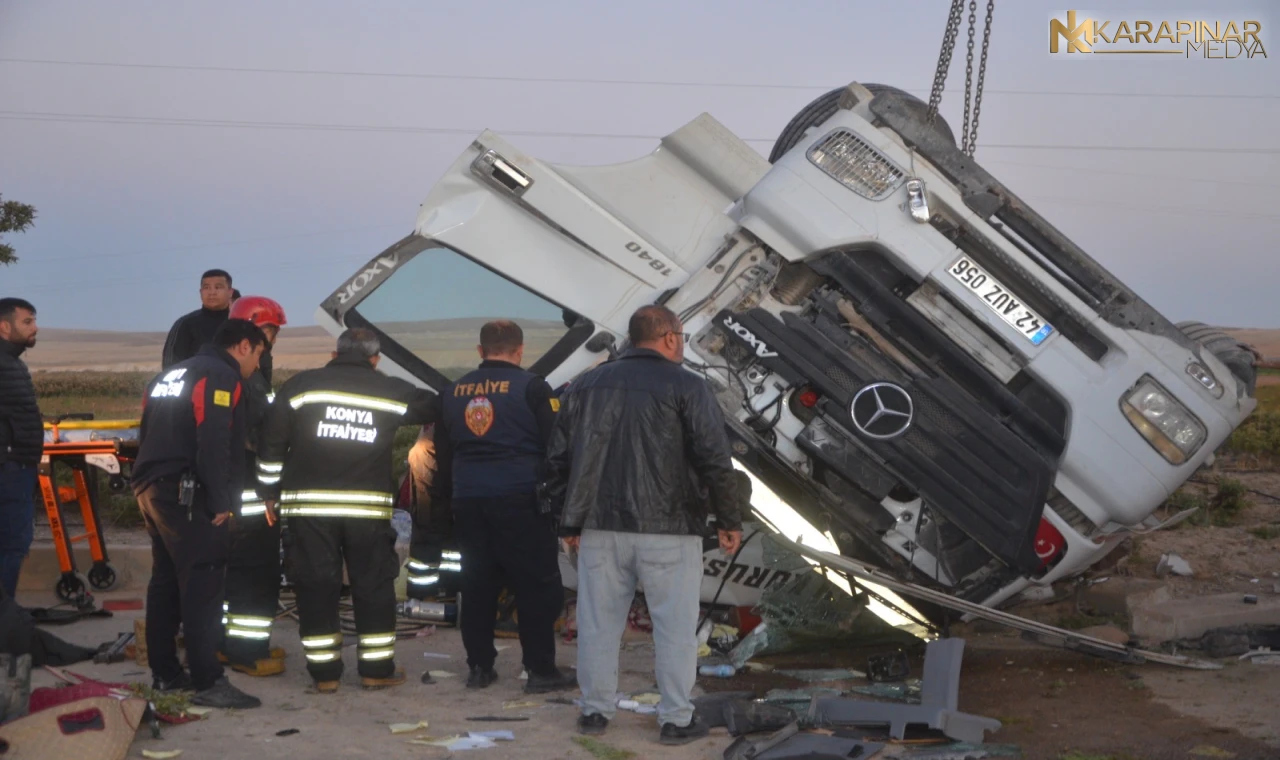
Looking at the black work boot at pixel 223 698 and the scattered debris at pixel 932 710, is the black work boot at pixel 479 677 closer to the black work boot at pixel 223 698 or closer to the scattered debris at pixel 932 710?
the black work boot at pixel 223 698

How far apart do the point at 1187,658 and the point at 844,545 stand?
1.75 meters

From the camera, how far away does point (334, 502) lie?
5715 millimetres

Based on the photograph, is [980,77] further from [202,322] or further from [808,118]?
[202,322]

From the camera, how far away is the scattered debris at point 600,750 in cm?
461

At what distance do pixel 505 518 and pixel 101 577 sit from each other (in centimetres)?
403

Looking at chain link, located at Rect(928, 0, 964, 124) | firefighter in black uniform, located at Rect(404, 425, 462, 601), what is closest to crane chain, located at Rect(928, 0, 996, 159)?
chain link, located at Rect(928, 0, 964, 124)

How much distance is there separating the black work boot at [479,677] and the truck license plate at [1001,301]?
8.97ft

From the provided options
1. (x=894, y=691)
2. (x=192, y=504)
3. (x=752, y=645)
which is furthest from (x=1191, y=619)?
(x=192, y=504)

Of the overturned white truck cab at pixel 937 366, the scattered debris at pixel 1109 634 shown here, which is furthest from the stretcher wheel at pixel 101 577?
the scattered debris at pixel 1109 634

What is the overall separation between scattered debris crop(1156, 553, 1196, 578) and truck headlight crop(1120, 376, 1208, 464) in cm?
335

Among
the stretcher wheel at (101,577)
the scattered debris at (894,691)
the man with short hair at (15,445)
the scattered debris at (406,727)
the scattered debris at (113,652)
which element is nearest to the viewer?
the scattered debris at (406,727)

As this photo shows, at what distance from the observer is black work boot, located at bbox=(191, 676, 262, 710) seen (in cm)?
527

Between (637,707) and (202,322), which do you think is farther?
(202,322)

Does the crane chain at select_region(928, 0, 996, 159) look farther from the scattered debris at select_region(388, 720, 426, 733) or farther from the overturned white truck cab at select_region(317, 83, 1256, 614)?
the scattered debris at select_region(388, 720, 426, 733)
